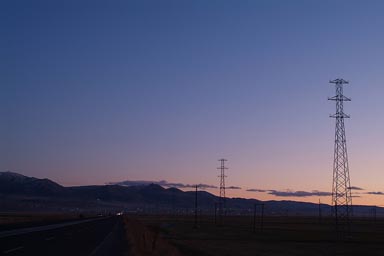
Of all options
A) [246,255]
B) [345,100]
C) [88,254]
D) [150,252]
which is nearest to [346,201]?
[345,100]

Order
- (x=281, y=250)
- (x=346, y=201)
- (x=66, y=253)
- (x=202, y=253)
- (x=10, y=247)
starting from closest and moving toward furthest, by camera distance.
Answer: (x=66, y=253)
(x=10, y=247)
(x=202, y=253)
(x=281, y=250)
(x=346, y=201)

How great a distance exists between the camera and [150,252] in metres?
33.4

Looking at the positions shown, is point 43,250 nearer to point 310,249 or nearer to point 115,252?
point 115,252

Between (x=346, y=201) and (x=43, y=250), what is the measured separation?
125 feet

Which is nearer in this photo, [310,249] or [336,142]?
[310,249]

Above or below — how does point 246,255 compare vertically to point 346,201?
below

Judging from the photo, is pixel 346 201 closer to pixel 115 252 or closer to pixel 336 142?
pixel 336 142

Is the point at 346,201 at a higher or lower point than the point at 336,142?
lower

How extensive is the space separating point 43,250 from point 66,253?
181 cm

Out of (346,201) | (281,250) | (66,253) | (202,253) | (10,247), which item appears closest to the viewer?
(66,253)

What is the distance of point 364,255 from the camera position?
159ft

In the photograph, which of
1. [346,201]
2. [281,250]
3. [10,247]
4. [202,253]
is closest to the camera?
[10,247]

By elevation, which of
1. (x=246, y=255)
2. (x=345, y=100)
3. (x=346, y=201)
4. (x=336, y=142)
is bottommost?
(x=246, y=255)

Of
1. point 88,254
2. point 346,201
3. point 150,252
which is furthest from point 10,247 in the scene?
point 346,201
